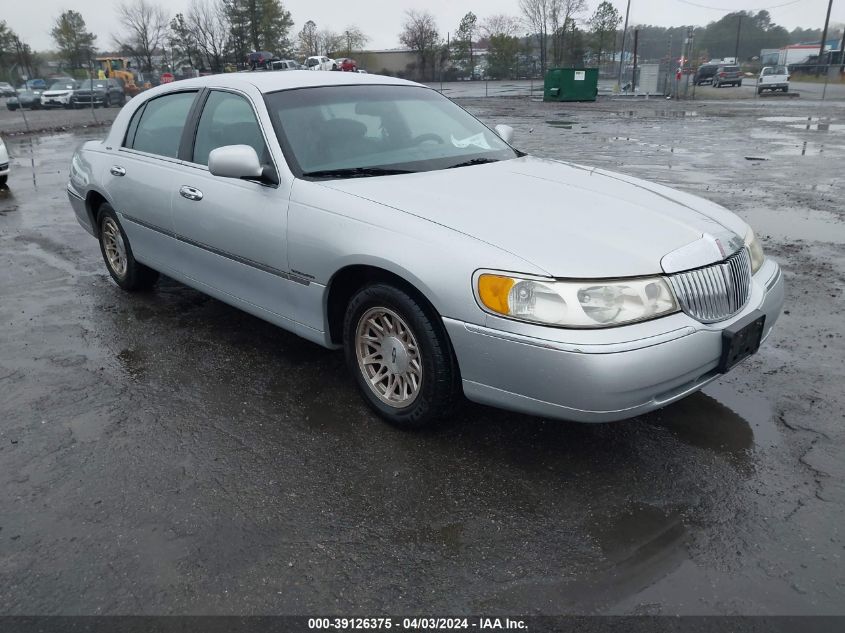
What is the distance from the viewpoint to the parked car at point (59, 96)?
1357 inches

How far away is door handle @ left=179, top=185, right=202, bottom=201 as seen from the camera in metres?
4.22

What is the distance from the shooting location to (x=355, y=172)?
12.2 feet

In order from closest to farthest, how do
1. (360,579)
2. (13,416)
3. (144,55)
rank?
(360,579) < (13,416) < (144,55)

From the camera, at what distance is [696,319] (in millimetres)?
2914

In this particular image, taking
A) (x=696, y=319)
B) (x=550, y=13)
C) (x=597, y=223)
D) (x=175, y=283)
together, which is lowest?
(x=175, y=283)

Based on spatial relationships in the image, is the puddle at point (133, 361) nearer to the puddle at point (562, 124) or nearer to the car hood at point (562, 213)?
the car hood at point (562, 213)

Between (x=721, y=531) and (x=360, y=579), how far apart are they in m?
1.40

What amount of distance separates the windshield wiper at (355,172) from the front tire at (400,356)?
0.70 m

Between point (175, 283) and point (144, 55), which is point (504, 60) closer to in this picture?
point (144, 55)

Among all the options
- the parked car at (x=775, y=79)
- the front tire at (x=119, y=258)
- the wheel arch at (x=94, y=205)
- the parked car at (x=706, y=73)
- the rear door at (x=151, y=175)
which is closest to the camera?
the rear door at (x=151, y=175)

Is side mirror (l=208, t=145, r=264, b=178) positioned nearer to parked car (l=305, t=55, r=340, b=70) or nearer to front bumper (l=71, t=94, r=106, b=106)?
front bumper (l=71, t=94, r=106, b=106)

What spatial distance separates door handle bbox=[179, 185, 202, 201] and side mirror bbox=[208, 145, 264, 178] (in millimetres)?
641

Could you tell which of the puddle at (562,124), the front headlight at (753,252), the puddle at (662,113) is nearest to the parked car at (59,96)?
the puddle at (562,124)

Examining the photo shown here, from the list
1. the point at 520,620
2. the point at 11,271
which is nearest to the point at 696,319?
the point at 520,620
